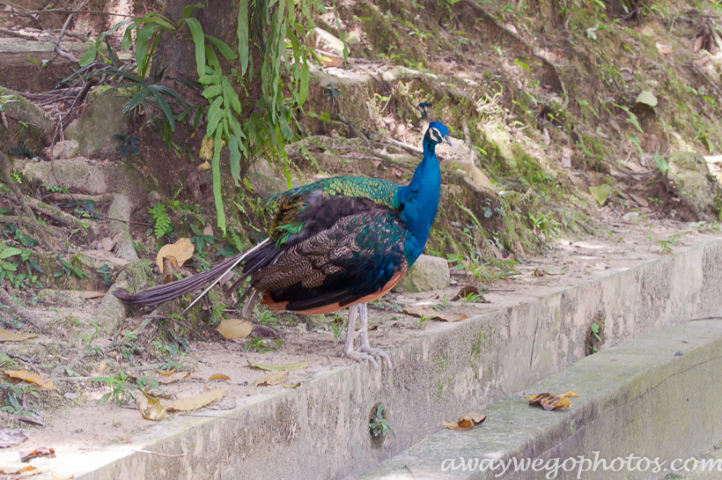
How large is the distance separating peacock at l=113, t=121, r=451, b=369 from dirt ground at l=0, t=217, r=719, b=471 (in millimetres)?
234

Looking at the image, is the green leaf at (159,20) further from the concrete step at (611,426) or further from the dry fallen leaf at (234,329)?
the concrete step at (611,426)

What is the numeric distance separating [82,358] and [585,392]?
2255 mm

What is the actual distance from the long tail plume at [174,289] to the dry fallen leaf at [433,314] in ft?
3.79

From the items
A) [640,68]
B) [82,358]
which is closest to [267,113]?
[82,358]

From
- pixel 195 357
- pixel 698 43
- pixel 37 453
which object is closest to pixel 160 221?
pixel 195 357

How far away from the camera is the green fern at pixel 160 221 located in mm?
4117

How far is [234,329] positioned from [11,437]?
58.9 inches

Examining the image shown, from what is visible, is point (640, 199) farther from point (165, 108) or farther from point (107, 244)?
point (107, 244)

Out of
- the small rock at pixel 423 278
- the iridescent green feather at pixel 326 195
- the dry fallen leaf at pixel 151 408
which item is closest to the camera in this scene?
the dry fallen leaf at pixel 151 408

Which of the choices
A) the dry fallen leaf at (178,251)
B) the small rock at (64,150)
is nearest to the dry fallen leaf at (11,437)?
the dry fallen leaf at (178,251)

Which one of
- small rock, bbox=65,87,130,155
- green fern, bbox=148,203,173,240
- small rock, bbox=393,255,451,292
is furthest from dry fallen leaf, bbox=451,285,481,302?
small rock, bbox=65,87,130,155

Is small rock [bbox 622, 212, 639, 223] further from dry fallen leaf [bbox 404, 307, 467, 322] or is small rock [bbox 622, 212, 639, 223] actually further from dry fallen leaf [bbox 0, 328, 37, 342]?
dry fallen leaf [bbox 0, 328, 37, 342]

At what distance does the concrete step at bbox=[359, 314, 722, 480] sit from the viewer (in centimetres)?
287

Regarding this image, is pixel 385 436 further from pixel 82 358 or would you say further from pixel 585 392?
pixel 82 358
